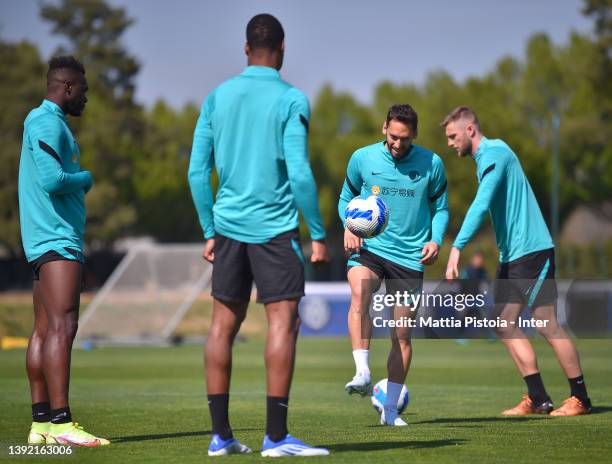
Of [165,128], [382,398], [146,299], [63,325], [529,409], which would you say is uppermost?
[165,128]

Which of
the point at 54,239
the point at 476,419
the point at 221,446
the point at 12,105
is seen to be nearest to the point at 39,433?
the point at 54,239

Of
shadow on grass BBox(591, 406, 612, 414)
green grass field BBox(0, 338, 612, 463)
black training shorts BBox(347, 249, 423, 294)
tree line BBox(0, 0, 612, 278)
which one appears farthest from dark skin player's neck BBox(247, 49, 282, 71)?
tree line BBox(0, 0, 612, 278)

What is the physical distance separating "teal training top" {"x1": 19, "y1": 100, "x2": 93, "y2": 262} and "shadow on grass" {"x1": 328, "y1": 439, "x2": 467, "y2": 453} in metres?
2.32

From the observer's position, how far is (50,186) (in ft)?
25.8

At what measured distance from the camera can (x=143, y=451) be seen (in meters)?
7.57

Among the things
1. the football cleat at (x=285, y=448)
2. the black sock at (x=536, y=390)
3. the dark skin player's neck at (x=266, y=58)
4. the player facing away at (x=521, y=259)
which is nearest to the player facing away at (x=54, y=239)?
the football cleat at (x=285, y=448)

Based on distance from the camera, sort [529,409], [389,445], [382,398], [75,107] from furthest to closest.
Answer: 1. [529,409]
2. [382,398]
3. [75,107]
4. [389,445]

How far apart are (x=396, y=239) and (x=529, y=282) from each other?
5.39 ft

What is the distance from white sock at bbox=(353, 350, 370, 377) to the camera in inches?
357

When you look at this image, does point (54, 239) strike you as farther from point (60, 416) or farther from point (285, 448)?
point (285, 448)

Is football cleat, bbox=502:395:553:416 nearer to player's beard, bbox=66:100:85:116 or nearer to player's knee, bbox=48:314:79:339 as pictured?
player's knee, bbox=48:314:79:339

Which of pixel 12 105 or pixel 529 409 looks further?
pixel 12 105

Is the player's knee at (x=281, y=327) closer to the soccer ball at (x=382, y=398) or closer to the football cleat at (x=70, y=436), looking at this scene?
the football cleat at (x=70, y=436)

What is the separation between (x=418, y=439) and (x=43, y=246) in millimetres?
3009
